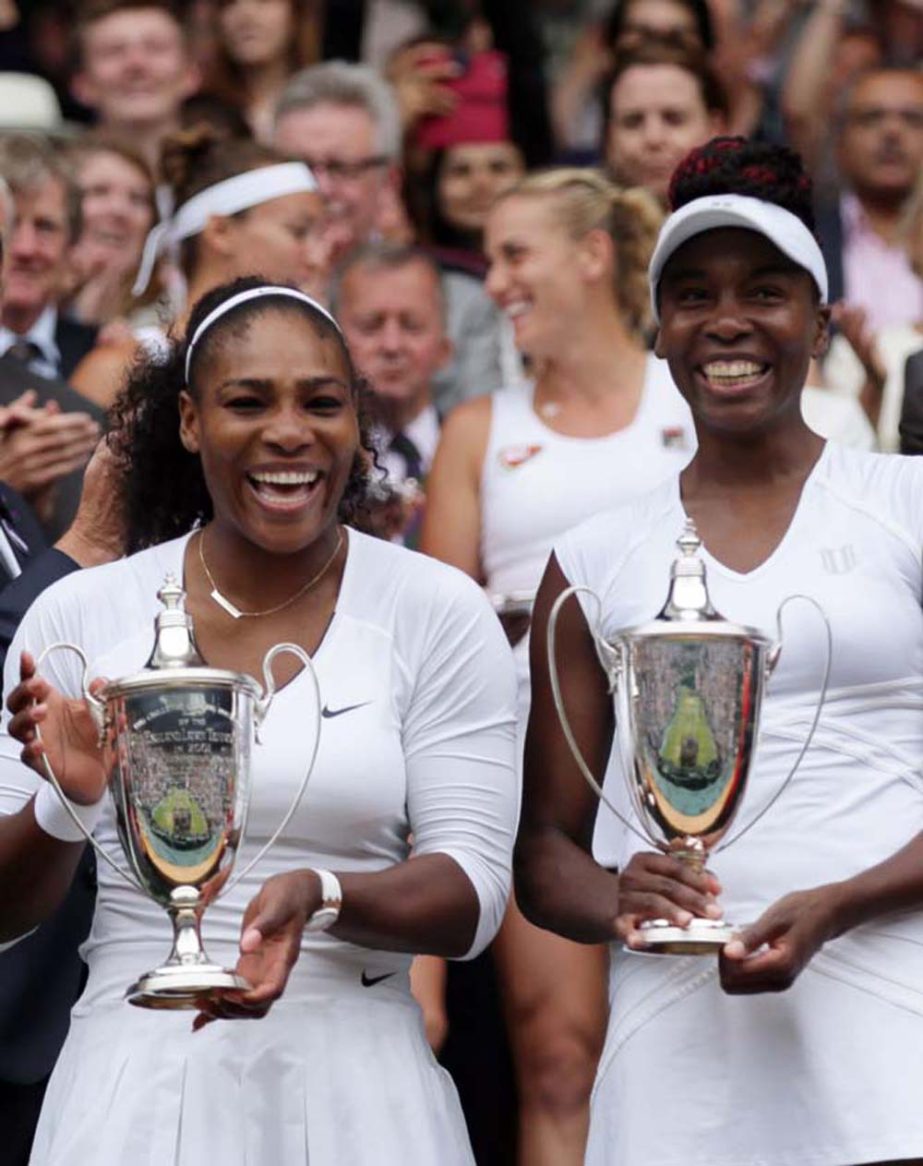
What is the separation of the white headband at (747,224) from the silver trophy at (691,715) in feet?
2.10

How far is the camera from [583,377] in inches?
267

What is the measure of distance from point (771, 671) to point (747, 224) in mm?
727

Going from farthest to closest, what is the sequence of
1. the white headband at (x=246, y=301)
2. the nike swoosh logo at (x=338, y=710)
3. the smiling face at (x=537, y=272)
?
the smiling face at (x=537, y=272) < the white headband at (x=246, y=301) < the nike swoosh logo at (x=338, y=710)

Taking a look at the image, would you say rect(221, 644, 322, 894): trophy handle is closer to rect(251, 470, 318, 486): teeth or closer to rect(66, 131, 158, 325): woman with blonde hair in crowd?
rect(251, 470, 318, 486): teeth

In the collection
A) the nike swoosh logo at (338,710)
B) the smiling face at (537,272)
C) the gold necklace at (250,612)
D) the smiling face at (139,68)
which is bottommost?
the nike swoosh logo at (338,710)

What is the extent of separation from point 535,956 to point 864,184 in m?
4.02

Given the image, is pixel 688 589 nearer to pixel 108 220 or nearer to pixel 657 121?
pixel 657 121

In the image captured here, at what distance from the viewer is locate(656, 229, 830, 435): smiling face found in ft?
14.7

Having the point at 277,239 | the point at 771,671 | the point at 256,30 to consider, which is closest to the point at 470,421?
the point at 277,239

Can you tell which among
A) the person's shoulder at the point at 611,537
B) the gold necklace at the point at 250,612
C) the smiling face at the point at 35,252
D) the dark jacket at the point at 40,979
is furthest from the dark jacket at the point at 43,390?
the person's shoulder at the point at 611,537

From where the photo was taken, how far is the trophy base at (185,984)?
3879mm

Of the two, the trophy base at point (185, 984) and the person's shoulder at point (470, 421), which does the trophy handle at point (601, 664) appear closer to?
the trophy base at point (185, 984)

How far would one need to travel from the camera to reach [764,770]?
4.27 m

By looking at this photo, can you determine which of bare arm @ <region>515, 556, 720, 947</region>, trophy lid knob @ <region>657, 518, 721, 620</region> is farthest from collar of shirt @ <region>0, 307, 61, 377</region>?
trophy lid knob @ <region>657, 518, 721, 620</region>
